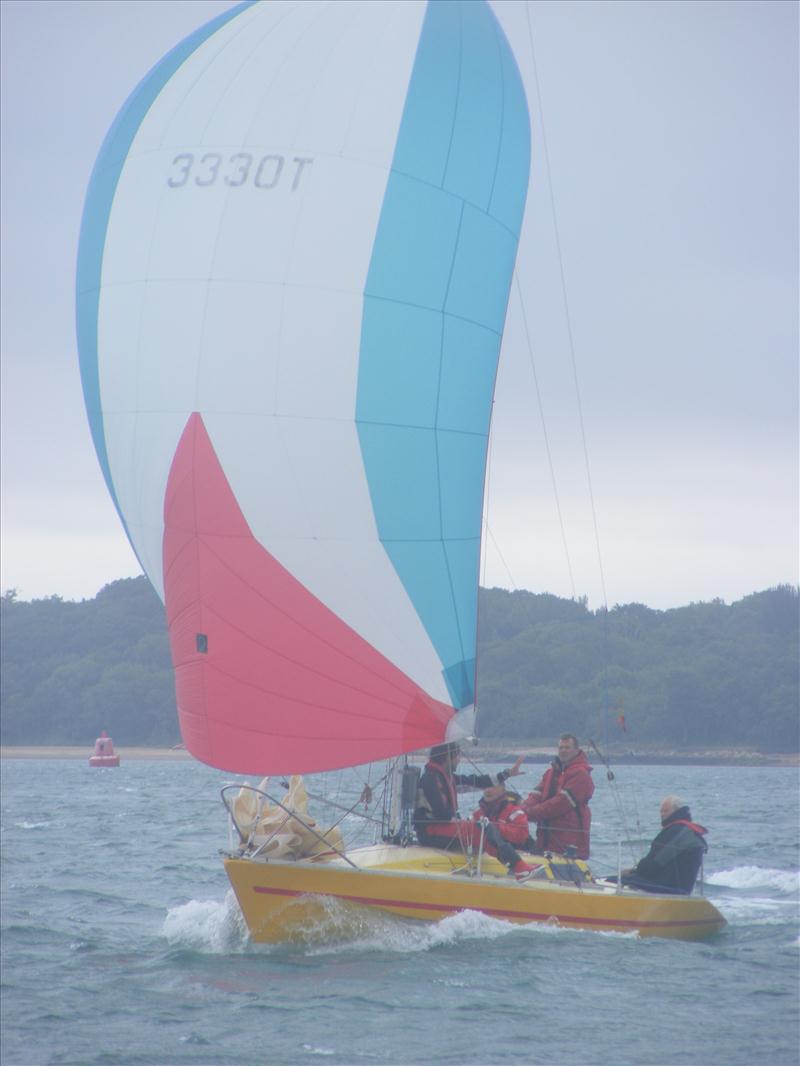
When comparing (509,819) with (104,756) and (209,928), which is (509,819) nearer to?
(209,928)

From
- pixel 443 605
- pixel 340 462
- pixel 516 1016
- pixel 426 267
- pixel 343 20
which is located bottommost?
pixel 516 1016

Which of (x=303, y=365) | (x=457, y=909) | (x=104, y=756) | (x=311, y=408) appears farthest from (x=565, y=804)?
(x=104, y=756)

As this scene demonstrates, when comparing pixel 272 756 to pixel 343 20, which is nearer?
pixel 272 756

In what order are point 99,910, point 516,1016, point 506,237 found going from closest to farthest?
point 516,1016, point 506,237, point 99,910

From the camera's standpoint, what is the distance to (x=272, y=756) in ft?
29.1

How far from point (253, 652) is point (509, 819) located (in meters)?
2.15

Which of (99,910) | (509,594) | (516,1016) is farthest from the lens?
(509,594)

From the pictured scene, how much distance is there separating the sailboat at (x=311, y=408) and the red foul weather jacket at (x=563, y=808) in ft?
0.86

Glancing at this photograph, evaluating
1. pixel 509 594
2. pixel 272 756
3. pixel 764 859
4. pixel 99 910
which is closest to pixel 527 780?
pixel 509 594

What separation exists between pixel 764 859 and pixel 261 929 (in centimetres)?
824

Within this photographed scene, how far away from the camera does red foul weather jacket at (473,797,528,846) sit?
9805 millimetres

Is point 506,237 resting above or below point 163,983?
above

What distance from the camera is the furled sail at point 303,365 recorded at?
8.93 m

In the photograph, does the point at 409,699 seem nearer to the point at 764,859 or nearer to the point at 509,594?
the point at 764,859
